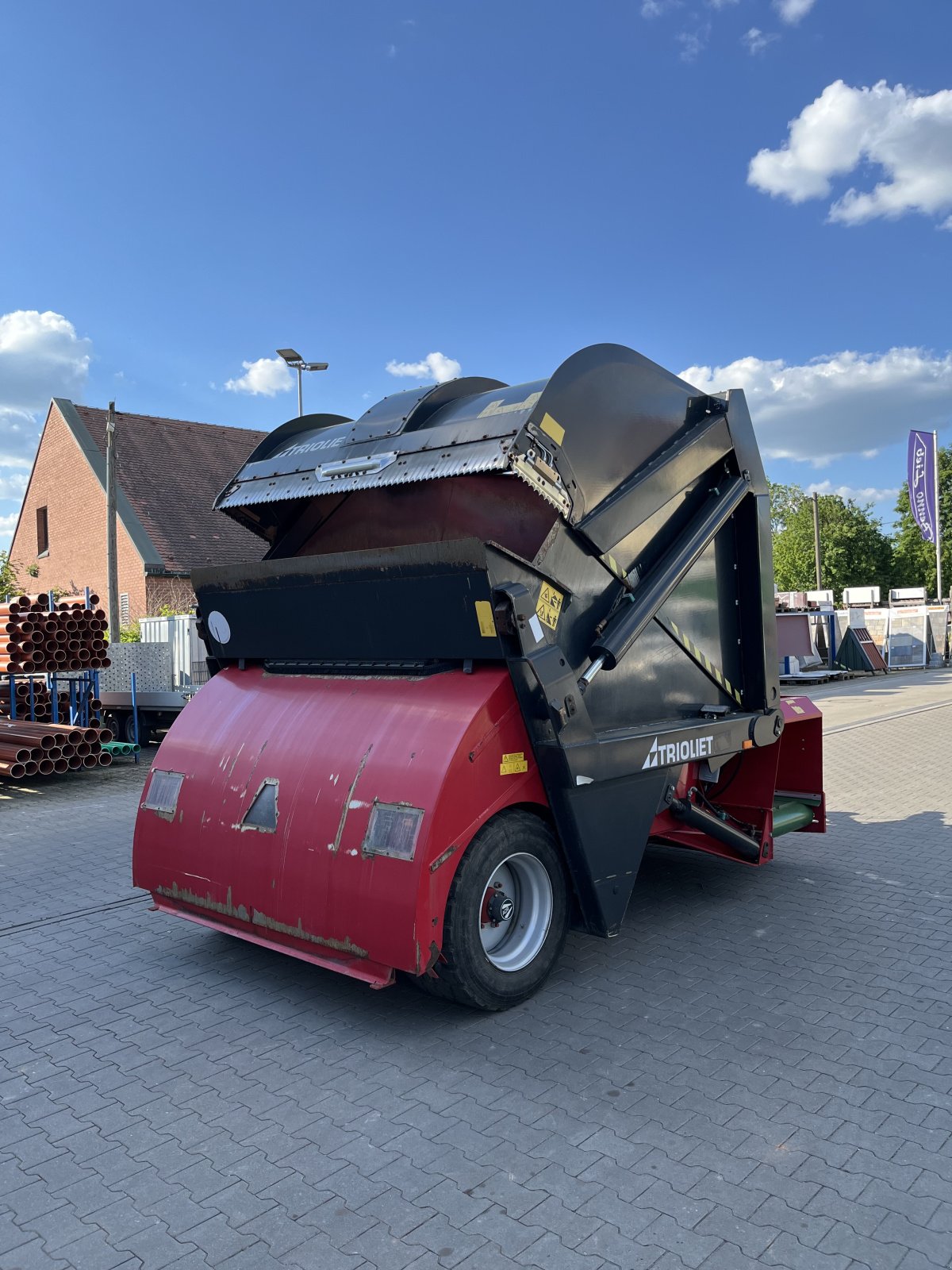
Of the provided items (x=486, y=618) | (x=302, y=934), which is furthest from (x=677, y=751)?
(x=302, y=934)

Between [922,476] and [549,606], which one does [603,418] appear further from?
[922,476]

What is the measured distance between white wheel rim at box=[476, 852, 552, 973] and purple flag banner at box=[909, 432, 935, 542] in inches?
1263

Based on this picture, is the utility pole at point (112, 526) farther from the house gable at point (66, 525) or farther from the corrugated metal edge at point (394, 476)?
the corrugated metal edge at point (394, 476)

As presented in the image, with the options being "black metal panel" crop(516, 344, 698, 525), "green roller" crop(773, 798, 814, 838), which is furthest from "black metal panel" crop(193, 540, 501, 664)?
"green roller" crop(773, 798, 814, 838)

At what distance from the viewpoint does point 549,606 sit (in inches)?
161

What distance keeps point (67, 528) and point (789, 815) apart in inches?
1010

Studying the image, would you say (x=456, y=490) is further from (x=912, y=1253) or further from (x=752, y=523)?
(x=912, y=1253)

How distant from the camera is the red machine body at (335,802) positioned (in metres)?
3.76

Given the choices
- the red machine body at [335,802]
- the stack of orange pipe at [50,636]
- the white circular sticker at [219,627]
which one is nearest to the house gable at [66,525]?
the stack of orange pipe at [50,636]

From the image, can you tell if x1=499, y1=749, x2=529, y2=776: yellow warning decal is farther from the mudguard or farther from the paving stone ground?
the paving stone ground

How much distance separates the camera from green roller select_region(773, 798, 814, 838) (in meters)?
6.02

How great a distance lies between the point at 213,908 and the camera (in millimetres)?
4574

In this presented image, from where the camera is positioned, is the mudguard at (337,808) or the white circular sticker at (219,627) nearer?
the mudguard at (337,808)

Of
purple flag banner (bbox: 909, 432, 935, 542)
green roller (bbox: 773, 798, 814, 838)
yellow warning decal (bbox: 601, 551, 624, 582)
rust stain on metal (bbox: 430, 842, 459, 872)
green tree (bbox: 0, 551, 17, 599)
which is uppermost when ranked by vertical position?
purple flag banner (bbox: 909, 432, 935, 542)
